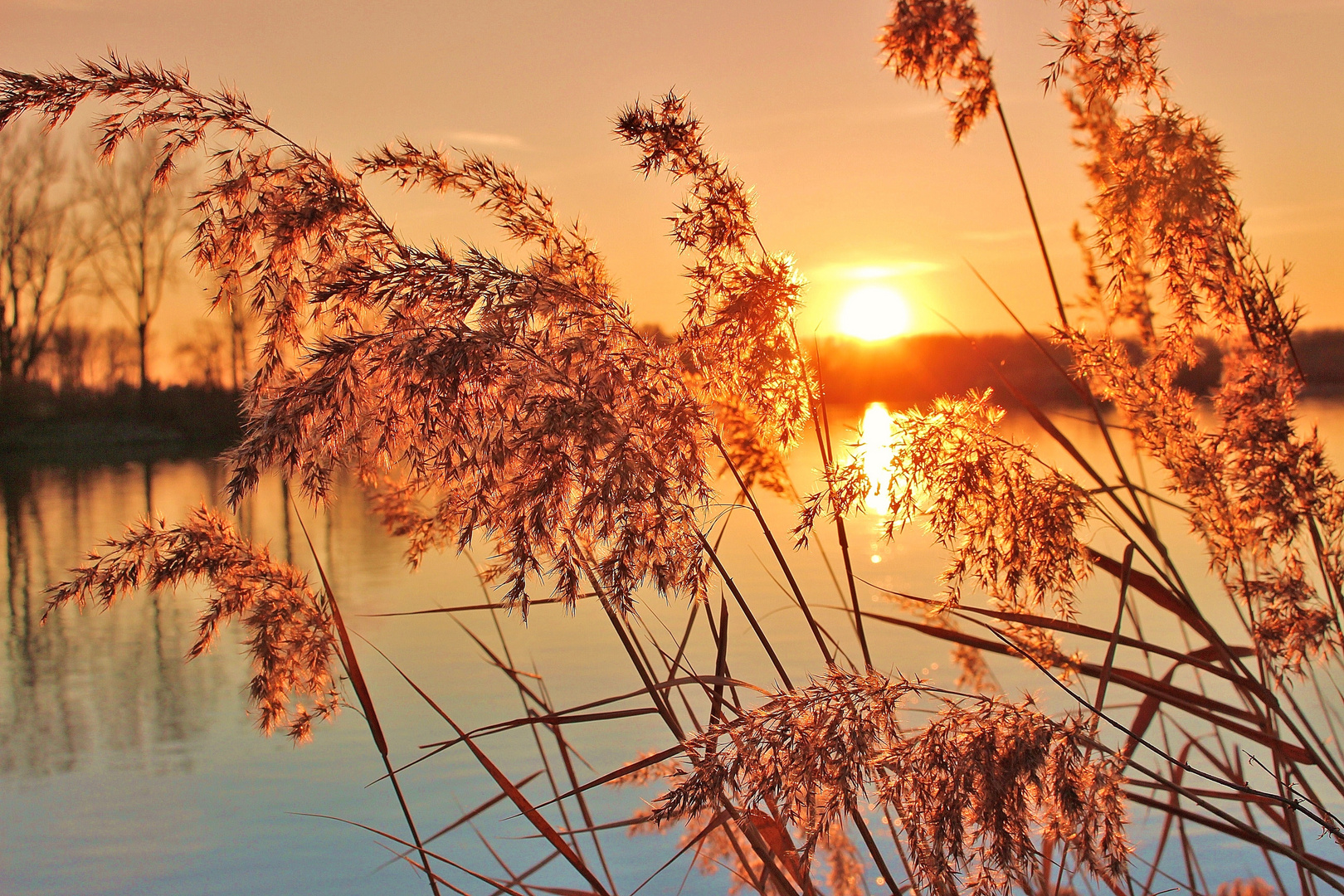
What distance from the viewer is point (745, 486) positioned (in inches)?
71.0

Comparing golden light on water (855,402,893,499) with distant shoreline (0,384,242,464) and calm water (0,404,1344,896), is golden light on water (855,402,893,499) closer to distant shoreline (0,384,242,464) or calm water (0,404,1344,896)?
calm water (0,404,1344,896)

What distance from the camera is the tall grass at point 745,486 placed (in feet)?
4.60

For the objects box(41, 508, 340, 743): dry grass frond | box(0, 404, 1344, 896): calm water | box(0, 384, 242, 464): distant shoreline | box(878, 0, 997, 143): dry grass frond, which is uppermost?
box(0, 384, 242, 464): distant shoreline

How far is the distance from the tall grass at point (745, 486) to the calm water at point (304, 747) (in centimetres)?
29

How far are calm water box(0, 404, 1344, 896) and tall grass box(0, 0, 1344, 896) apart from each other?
0.29 meters

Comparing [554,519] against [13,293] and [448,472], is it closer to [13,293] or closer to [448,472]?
[448,472]

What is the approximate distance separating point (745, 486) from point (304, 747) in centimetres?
582

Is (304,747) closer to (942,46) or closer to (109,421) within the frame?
(942,46)

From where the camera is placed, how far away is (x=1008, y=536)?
1682 millimetres

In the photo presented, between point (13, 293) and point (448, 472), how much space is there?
3005 cm

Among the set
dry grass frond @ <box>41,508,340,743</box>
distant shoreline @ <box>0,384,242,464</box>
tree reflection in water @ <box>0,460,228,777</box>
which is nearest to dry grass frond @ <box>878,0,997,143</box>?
dry grass frond @ <box>41,508,340,743</box>

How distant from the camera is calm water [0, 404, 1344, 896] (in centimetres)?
466

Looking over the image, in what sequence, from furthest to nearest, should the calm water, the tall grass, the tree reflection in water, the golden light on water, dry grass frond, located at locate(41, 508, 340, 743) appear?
the tree reflection in water < the calm water < dry grass frond, located at locate(41, 508, 340, 743) < the golden light on water < the tall grass

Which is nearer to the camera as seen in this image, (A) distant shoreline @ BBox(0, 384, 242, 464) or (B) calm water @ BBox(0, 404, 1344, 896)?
(B) calm water @ BBox(0, 404, 1344, 896)
